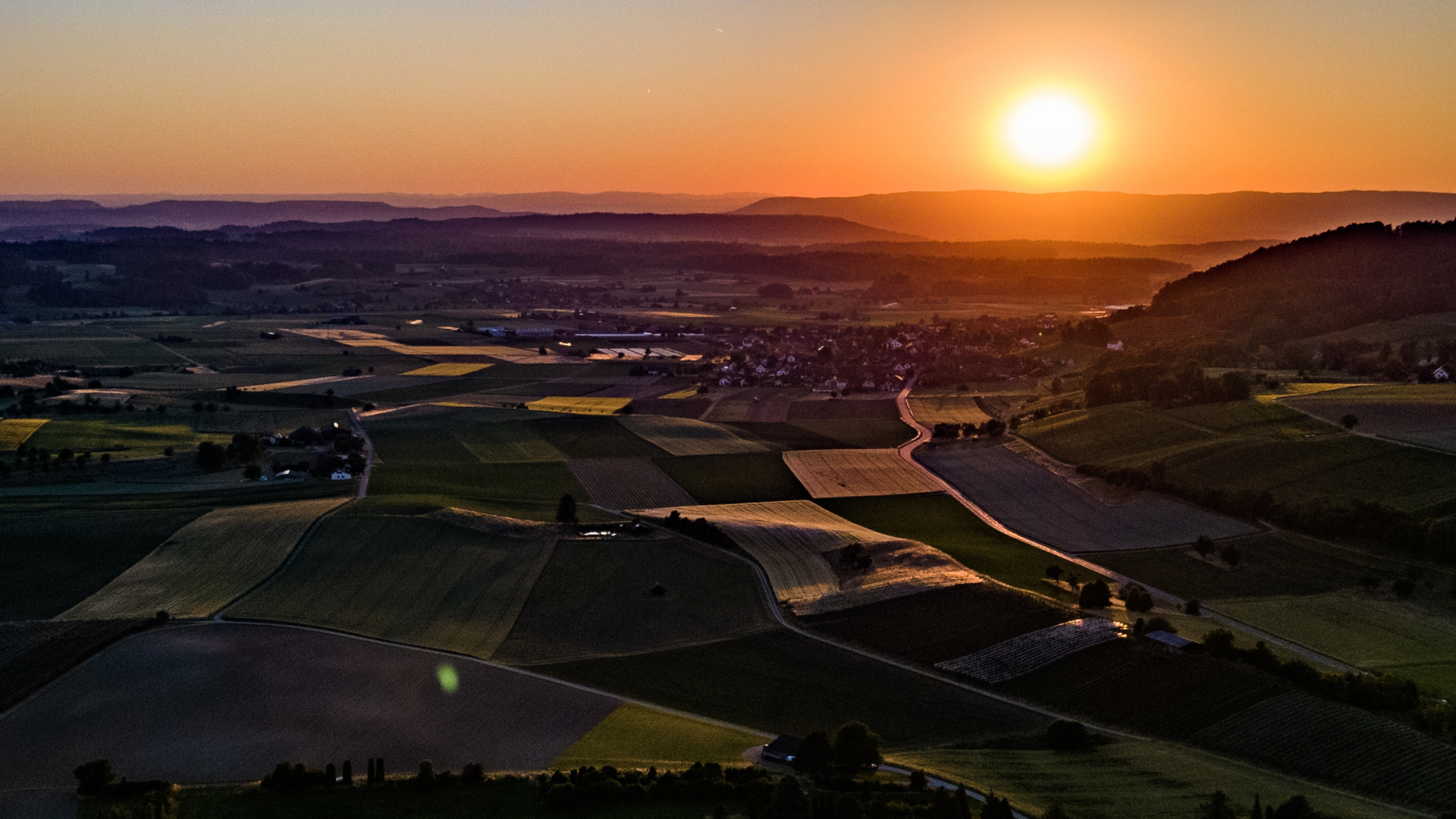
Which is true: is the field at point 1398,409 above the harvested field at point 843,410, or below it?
above

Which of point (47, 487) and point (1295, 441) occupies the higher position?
point (1295, 441)

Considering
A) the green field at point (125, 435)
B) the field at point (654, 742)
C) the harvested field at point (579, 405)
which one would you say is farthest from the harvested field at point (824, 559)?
the green field at point (125, 435)

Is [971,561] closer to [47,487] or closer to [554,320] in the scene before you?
[47,487]

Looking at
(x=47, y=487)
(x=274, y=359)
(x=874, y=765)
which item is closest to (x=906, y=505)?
(x=874, y=765)

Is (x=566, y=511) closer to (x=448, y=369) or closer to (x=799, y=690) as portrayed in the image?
(x=799, y=690)

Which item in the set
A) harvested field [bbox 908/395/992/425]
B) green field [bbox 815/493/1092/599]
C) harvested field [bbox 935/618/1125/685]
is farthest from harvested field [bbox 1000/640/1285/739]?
harvested field [bbox 908/395/992/425]

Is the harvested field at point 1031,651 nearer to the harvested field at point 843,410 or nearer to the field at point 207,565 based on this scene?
the field at point 207,565
